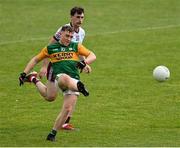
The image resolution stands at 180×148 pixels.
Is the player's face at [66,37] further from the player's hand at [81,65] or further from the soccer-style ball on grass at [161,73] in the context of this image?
the soccer-style ball on grass at [161,73]

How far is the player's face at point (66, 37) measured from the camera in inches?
485

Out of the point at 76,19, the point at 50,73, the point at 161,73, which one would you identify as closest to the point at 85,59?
the point at 50,73

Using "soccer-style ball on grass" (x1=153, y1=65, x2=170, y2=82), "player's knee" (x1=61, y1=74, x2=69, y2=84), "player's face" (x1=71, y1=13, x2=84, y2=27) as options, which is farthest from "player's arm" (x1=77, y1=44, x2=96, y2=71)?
"soccer-style ball on grass" (x1=153, y1=65, x2=170, y2=82)

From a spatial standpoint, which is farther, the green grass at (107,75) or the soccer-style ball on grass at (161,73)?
the soccer-style ball on grass at (161,73)

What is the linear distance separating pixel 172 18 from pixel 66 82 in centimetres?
1885

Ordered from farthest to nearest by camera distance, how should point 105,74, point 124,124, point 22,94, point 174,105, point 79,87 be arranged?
point 105,74 → point 22,94 → point 174,105 → point 124,124 → point 79,87

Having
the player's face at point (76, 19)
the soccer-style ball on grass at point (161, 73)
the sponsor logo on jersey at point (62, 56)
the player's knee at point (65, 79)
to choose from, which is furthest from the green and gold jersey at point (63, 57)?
the soccer-style ball on grass at point (161, 73)

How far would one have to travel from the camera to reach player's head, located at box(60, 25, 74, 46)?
1231 centimetres

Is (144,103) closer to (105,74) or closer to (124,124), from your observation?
(124,124)

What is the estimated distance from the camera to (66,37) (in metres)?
12.4

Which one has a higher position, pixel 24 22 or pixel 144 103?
pixel 24 22

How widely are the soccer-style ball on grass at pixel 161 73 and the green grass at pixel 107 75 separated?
0.28 metres

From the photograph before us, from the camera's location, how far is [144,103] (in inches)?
630

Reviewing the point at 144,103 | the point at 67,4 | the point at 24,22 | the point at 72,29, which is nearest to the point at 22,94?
the point at 144,103
